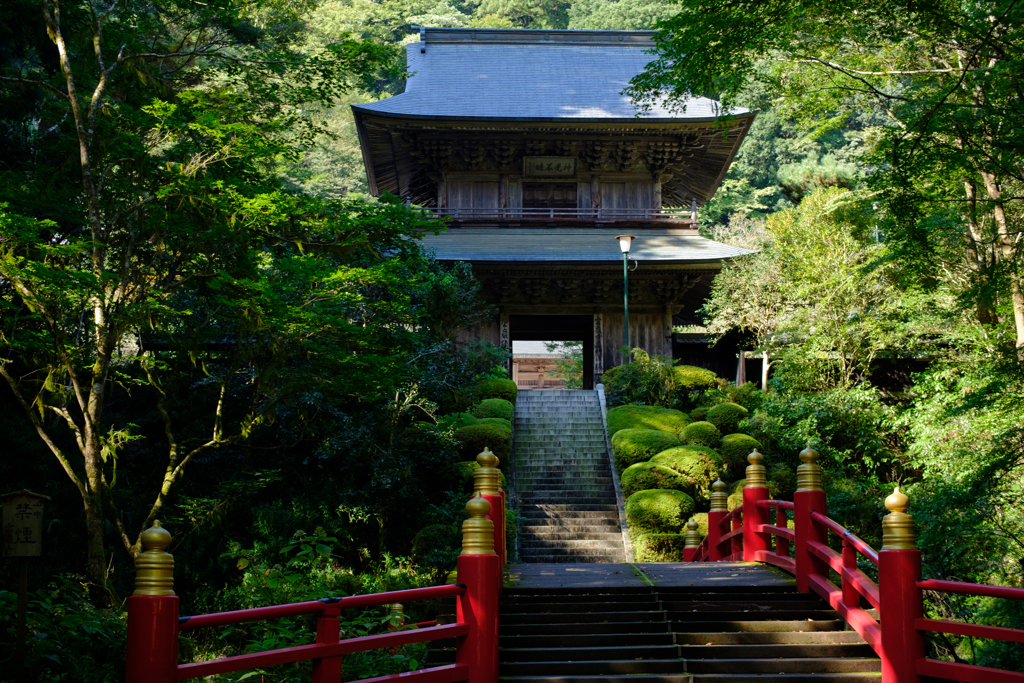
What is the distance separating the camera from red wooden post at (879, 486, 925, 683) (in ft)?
18.1

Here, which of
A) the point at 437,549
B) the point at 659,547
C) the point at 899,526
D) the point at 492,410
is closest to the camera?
the point at 899,526

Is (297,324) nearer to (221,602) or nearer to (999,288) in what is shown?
(221,602)

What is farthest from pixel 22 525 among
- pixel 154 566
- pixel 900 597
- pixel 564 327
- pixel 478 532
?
pixel 564 327

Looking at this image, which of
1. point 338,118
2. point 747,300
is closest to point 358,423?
point 747,300

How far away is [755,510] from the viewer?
350 inches

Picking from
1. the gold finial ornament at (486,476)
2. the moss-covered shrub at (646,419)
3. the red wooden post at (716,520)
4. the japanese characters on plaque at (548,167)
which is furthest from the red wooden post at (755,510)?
the japanese characters on plaque at (548,167)

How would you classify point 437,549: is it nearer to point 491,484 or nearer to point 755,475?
point 755,475

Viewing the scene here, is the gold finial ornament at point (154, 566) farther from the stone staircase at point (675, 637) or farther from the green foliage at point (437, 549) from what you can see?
the green foliage at point (437, 549)

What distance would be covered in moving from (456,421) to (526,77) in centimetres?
1314

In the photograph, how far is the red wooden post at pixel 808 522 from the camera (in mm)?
7207

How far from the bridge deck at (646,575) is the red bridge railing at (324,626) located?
1848mm

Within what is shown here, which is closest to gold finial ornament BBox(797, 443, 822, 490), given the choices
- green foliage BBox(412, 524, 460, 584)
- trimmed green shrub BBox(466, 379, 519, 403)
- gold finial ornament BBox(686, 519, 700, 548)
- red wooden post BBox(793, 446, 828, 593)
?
red wooden post BBox(793, 446, 828, 593)

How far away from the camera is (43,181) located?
33.5 ft

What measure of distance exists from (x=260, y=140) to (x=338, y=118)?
34.8 meters
